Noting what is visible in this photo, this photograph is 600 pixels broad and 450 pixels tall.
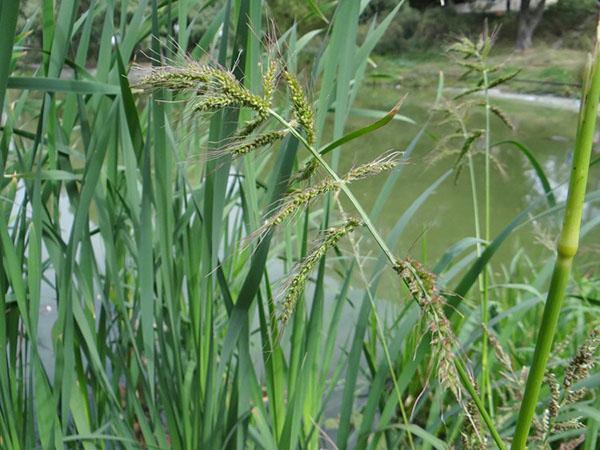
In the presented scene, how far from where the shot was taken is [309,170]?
0.39 m

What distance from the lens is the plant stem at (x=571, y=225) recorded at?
26 centimetres

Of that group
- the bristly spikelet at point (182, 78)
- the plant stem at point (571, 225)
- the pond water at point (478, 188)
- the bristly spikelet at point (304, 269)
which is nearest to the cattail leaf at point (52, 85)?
the bristly spikelet at point (182, 78)

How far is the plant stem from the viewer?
26 cm

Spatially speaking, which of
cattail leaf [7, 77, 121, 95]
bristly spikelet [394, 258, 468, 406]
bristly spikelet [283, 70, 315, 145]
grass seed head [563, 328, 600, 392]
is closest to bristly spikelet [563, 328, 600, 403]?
grass seed head [563, 328, 600, 392]

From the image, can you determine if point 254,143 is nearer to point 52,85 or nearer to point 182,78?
point 182,78

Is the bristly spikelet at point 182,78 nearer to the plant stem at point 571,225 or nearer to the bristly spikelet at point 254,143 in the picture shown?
the bristly spikelet at point 254,143

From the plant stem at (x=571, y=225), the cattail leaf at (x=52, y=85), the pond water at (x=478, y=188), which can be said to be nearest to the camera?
the plant stem at (x=571, y=225)

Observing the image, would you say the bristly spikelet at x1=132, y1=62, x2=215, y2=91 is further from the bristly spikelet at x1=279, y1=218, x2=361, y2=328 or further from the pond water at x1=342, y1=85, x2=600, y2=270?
the pond water at x1=342, y1=85, x2=600, y2=270

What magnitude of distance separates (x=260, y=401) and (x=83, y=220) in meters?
0.26

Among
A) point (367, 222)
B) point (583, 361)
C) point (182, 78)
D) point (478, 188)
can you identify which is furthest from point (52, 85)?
point (478, 188)

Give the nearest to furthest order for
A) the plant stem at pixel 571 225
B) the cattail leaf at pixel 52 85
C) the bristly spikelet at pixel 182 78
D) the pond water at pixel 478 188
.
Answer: the plant stem at pixel 571 225
the bristly spikelet at pixel 182 78
the cattail leaf at pixel 52 85
the pond water at pixel 478 188

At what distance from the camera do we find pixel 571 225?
0.27m

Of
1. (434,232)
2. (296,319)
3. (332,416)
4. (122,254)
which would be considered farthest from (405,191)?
(296,319)

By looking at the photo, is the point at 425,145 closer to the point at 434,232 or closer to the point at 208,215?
the point at 434,232
